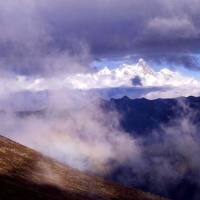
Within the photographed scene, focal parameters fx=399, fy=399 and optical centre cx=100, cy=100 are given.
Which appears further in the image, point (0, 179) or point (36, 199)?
point (0, 179)

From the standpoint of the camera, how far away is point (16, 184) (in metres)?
196

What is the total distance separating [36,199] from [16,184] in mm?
31204

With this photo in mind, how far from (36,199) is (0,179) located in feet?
118

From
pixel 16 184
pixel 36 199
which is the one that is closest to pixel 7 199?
pixel 36 199

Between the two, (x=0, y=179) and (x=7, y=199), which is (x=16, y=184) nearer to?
(x=0, y=179)

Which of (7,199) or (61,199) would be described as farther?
(61,199)

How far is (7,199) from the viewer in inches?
5787

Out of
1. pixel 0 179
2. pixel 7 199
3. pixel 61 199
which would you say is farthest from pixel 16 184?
pixel 7 199

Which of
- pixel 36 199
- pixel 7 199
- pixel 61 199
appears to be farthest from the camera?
pixel 61 199

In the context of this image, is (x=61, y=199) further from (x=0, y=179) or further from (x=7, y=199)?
(x=7, y=199)

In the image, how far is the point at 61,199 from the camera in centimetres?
19388

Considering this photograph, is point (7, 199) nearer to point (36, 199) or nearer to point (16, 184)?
point (36, 199)

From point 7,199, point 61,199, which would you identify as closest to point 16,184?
point 61,199

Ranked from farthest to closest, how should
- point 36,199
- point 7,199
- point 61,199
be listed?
point 61,199 < point 36,199 < point 7,199
